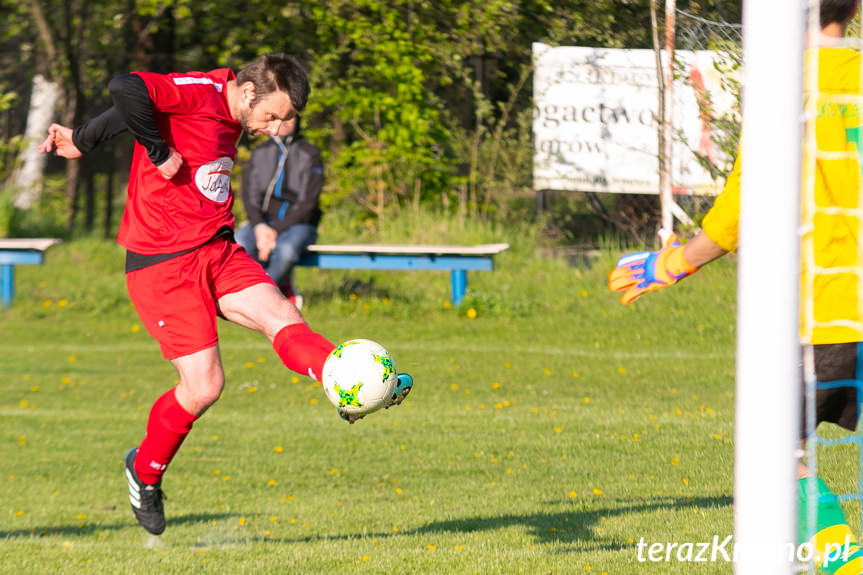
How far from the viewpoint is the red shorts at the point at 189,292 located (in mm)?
4574

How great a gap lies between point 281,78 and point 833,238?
2.10m

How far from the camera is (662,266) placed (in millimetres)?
3754

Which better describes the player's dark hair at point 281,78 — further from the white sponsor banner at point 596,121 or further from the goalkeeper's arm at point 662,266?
the white sponsor banner at point 596,121

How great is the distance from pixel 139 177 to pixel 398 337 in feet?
21.3

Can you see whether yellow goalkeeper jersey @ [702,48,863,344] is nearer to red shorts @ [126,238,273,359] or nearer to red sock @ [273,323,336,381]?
red sock @ [273,323,336,381]

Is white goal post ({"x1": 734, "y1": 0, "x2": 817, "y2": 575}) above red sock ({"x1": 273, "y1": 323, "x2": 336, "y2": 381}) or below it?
above

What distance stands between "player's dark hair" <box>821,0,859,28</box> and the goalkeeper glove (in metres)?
0.82

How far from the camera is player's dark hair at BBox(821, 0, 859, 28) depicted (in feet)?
11.0

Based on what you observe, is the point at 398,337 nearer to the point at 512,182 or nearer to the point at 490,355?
the point at 490,355

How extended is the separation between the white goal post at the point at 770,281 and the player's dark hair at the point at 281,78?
7.27 feet

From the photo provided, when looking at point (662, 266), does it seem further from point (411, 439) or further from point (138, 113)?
point (411, 439)

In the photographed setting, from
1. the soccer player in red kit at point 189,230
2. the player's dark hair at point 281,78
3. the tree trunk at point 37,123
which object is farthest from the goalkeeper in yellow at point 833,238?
the tree trunk at point 37,123

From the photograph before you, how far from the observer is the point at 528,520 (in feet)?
17.2

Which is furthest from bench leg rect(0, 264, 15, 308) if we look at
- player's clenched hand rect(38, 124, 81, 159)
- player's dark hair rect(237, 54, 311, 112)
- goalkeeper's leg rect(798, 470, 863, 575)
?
goalkeeper's leg rect(798, 470, 863, 575)
